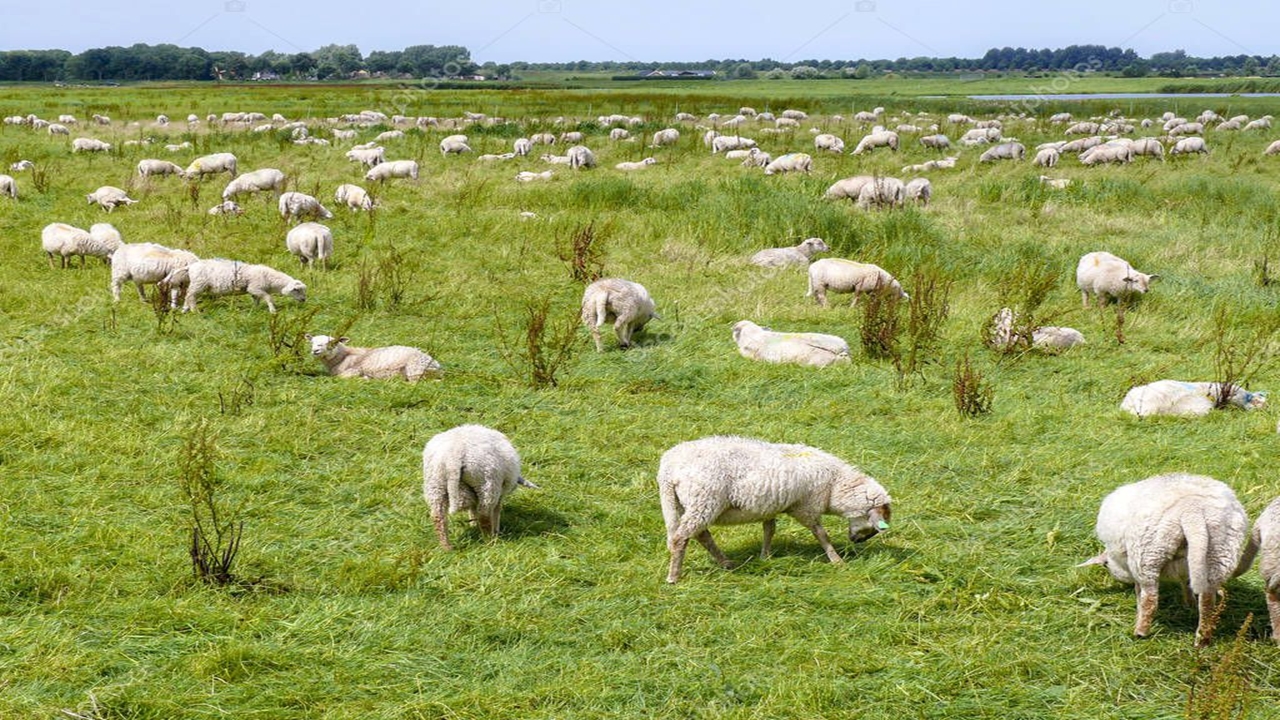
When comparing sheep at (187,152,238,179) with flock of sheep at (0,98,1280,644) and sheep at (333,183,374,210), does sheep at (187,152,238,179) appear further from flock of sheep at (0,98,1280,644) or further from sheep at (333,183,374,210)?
sheep at (333,183,374,210)

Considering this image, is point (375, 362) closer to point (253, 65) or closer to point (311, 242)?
point (311, 242)

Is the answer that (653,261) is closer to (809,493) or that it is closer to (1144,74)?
(809,493)

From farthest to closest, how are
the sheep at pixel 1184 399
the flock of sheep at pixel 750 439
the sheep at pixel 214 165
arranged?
the sheep at pixel 214 165 → the sheep at pixel 1184 399 → the flock of sheep at pixel 750 439

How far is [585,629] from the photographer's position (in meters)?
5.12

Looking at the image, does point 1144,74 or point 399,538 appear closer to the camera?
point 399,538

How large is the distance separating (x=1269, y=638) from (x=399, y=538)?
188 inches

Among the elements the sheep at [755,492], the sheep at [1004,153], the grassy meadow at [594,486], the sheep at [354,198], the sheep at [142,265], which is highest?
the sheep at [1004,153]

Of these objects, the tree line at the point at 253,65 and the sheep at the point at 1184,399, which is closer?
the sheep at the point at 1184,399

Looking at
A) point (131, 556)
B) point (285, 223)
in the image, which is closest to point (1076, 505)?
point (131, 556)

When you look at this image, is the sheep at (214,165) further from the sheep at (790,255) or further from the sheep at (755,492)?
the sheep at (755,492)

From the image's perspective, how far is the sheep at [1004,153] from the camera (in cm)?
2603

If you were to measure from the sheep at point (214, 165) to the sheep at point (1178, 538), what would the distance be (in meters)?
20.5

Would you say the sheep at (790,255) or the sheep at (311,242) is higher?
the sheep at (311,242)

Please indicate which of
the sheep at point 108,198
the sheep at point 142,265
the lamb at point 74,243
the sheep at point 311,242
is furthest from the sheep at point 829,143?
the sheep at point 142,265
